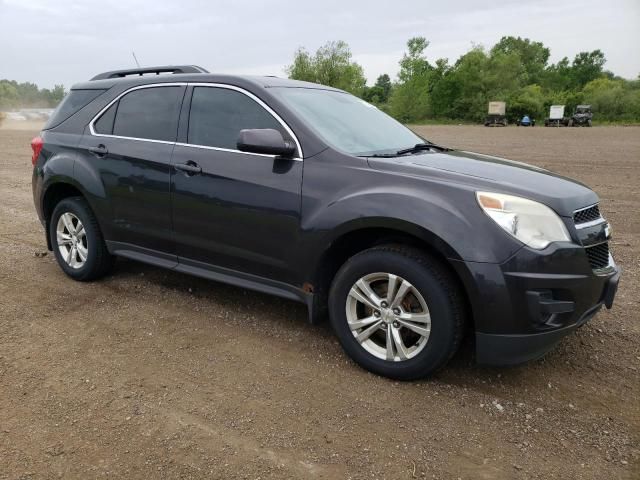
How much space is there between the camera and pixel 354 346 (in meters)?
3.36

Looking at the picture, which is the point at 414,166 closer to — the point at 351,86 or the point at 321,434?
the point at 321,434

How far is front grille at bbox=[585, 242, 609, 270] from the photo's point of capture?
3.04 m

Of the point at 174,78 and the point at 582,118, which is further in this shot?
the point at 582,118

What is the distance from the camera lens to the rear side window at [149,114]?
13.8 ft

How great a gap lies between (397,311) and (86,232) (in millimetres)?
3002

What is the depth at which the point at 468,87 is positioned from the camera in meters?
75.1

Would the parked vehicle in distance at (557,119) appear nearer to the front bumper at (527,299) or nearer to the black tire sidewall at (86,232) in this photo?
the black tire sidewall at (86,232)

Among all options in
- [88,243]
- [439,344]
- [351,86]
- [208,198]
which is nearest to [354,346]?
[439,344]

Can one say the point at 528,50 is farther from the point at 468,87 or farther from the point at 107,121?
the point at 107,121

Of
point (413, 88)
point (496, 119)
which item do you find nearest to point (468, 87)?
point (413, 88)

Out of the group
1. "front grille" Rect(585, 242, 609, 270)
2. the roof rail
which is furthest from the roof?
"front grille" Rect(585, 242, 609, 270)

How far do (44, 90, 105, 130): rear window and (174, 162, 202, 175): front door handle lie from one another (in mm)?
1429

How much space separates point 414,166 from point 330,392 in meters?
1.44

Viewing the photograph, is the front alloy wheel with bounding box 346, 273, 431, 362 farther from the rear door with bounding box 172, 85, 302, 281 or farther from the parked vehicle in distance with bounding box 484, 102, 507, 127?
the parked vehicle in distance with bounding box 484, 102, 507, 127
